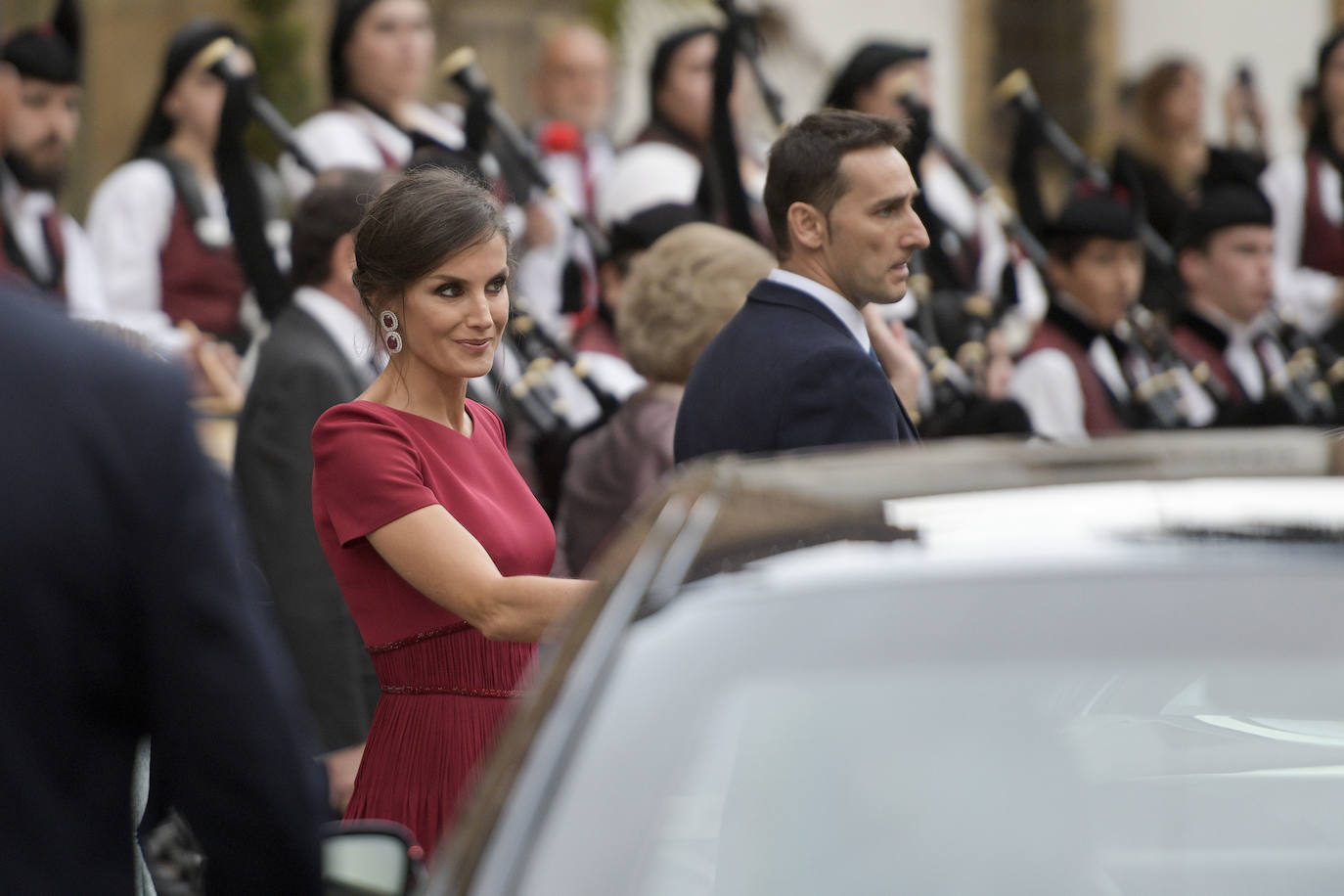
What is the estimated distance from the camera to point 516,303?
6508mm

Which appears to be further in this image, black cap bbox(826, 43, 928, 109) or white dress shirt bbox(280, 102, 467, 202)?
black cap bbox(826, 43, 928, 109)

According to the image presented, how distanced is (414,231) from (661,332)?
1344mm

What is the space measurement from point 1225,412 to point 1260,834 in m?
6.17

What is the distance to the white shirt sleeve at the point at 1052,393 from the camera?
24.0ft

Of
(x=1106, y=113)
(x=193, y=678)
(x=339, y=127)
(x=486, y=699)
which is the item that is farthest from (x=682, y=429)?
(x=1106, y=113)

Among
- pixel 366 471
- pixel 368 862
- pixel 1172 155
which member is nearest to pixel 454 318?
pixel 366 471

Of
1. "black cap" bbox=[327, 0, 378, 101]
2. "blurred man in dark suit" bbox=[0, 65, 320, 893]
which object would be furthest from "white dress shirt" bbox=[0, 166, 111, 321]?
"blurred man in dark suit" bbox=[0, 65, 320, 893]

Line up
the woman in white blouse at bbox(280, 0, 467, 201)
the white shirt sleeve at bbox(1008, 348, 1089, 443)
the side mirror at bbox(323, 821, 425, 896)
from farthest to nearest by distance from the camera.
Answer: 1. the white shirt sleeve at bbox(1008, 348, 1089, 443)
2. the woman in white blouse at bbox(280, 0, 467, 201)
3. the side mirror at bbox(323, 821, 425, 896)

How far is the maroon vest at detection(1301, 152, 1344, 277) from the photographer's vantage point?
360 inches

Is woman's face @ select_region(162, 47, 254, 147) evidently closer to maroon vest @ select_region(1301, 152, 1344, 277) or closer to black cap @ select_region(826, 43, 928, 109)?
black cap @ select_region(826, 43, 928, 109)

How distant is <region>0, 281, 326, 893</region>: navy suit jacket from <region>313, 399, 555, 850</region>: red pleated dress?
1.24m

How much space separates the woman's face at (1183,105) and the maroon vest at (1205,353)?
58.5 inches

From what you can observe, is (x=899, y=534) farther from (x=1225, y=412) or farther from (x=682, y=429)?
(x=1225, y=412)

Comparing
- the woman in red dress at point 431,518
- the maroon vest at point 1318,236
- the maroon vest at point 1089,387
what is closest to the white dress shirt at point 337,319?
the woman in red dress at point 431,518
